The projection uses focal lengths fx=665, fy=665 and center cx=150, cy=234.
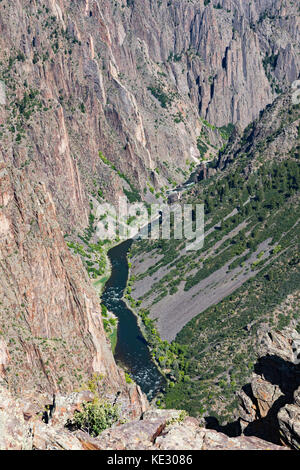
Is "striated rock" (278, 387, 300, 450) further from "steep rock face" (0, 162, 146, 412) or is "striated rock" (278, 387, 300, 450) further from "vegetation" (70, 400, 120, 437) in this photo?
"steep rock face" (0, 162, 146, 412)

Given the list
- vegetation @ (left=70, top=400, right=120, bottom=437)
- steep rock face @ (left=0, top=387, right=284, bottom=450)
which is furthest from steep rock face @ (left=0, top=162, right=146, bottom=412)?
A: steep rock face @ (left=0, top=387, right=284, bottom=450)

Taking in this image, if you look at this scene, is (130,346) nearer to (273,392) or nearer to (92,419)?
(273,392)

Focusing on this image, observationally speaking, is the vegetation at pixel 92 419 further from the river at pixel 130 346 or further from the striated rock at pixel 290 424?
the river at pixel 130 346

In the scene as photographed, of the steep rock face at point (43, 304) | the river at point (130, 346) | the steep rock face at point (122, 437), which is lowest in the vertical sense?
the river at point (130, 346)

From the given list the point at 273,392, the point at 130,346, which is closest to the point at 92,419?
the point at 273,392

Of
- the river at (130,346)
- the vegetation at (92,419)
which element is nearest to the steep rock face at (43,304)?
the river at (130,346)
